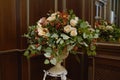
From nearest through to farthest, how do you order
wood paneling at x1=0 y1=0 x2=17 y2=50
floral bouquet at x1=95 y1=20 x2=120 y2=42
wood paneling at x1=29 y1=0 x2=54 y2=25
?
wood paneling at x1=0 y1=0 x2=17 y2=50, wood paneling at x1=29 y1=0 x2=54 y2=25, floral bouquet at x1=95 y1=20 x2=120 y2=42

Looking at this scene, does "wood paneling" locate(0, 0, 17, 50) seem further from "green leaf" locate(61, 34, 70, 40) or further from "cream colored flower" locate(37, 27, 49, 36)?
"green leaf" locate(61, 34, 70, 40)

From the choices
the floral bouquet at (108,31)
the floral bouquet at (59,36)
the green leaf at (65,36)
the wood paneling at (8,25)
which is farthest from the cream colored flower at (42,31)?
the floral bouquet at (108,31)

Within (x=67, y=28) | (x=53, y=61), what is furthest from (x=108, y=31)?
(x=53, y=61)

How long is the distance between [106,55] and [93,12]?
0.62 m

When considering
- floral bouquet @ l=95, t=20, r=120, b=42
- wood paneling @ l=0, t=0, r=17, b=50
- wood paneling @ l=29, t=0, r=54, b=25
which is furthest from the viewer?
floral bouquet @ l=95, t=20, r=120, b=42

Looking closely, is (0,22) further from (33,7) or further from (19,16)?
(33,7)

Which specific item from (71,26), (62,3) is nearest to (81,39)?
(71,26)

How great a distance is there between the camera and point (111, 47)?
1.87 metres

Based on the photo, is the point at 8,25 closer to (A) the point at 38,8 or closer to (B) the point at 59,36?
(A) the point at 38,8

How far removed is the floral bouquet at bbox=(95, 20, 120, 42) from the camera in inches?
78.8

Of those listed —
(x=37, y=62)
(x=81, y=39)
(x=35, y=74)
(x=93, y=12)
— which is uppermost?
(x=93, y=12)

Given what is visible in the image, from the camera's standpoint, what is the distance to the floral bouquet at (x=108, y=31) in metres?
2.00

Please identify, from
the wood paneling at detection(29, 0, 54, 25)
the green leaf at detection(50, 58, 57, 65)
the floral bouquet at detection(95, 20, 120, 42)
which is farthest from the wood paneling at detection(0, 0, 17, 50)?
the floral bouquet at detection(95, 20, 120, 42)

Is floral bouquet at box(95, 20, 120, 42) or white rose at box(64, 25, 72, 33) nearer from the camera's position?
white rose at box(64, 25, 72, 33)
